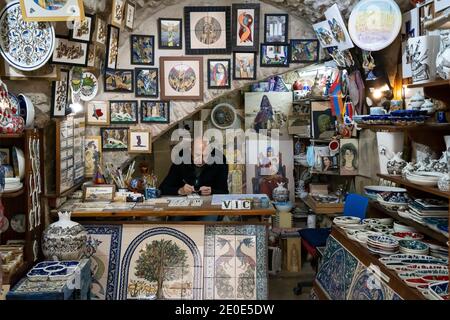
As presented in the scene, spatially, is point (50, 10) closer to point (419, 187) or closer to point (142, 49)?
point (142, 49)

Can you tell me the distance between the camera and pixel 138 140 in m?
4.66

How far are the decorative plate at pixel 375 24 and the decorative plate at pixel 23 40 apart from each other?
236 centimetres

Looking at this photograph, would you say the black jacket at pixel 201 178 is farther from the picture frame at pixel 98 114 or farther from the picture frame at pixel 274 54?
the picture frame at pixel 274 54

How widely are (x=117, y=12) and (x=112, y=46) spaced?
1.21ft

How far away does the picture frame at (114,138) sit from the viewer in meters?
4.63

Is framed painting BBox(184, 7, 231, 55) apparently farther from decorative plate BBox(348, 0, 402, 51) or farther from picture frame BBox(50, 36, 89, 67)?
decorative plate BBox(348, 0, 402, 51)

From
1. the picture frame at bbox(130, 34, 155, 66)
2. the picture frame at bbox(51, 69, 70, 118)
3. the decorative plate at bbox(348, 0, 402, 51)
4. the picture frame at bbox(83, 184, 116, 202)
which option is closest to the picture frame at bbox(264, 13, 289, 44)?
the decorative plate at bbox(348, 0, 402, 51)

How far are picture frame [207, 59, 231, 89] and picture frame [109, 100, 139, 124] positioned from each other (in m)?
0.81

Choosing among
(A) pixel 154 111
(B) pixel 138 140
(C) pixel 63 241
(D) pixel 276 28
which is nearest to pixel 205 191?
(B) pixel 138 140

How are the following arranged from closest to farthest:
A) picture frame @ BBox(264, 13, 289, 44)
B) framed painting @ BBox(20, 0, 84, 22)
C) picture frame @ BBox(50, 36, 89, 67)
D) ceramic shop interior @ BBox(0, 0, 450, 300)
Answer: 1. ceramic shop interior @ BBox(0, 0, 450, 300)
2. framed painting @ BBox(20, 0, 84, 22)
3. picture frame @ BBox(50, 36, 89, 67)
4. picture frame @ BBox(264, 13, 289, 44)

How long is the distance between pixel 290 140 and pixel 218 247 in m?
3.16

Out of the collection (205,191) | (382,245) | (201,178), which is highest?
(201,178)

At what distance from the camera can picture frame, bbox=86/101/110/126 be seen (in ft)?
15.0
